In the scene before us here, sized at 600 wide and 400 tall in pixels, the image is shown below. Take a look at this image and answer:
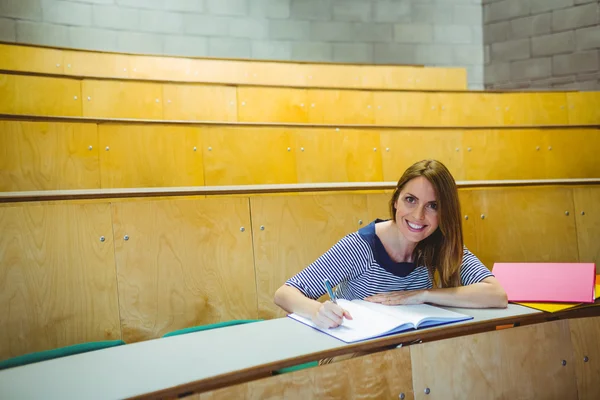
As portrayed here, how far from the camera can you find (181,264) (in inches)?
50.1

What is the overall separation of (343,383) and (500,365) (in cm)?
28

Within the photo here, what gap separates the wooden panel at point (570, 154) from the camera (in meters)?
2.39

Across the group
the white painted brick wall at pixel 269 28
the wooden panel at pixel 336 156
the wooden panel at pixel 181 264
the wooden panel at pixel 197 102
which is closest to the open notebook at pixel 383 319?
the wooden panel at pixel 181 264

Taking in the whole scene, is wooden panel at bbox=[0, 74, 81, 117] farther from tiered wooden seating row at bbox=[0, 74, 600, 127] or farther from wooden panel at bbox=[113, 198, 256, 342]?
wooden panel at bbox=[113, 198, 256, 342]

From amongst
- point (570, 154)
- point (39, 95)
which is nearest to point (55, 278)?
point (39, 95)

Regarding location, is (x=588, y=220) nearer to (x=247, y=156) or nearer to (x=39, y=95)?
(x=247, y=156)

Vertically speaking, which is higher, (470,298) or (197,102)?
(197,102)

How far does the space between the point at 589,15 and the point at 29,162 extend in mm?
3714

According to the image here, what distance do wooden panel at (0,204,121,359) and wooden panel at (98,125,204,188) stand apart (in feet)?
2.15

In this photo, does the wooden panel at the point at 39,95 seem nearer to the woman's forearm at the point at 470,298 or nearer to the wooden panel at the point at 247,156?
the wooden panel at the point at 247,156

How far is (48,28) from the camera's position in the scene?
10.7 ft

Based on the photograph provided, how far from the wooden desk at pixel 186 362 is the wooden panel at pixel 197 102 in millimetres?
1810

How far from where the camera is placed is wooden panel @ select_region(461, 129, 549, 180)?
2.31m

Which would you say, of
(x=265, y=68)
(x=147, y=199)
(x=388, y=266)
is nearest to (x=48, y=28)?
(x=265, y=68)
